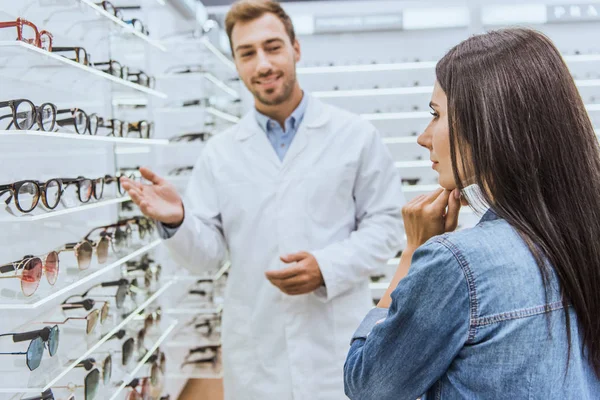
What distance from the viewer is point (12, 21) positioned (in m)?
1.49

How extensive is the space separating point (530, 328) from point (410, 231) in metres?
0.38

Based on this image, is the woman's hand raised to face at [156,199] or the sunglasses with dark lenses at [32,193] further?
the woman's hand raised to face at [156,199]

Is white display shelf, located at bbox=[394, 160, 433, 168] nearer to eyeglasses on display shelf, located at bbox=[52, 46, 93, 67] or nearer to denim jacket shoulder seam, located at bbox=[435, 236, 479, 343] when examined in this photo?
eyeglasses on display shelf, located at bbox=[52, 46, 93, 67]

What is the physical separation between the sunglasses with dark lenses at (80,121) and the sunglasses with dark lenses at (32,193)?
0.22 metres

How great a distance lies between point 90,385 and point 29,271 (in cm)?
59

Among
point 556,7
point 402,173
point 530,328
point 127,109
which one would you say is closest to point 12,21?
point 127,109

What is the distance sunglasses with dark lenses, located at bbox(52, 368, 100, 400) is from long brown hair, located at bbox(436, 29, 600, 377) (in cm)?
148

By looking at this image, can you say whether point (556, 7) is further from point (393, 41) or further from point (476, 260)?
point (476, 260)

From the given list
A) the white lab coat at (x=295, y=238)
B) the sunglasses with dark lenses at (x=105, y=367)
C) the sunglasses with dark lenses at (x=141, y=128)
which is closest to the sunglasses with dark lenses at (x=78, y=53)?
the sunglasses with dark lenses at (x=141, y=128)

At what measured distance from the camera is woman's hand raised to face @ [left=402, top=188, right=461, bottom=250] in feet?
3.90

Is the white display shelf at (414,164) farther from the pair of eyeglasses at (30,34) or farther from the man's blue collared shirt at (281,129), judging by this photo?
the pair of eyeglasses at (30,34)

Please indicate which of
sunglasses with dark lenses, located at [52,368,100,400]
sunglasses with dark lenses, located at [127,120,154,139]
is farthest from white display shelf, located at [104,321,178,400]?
sunglasses with dark lenses, located at [127,120,154,139]

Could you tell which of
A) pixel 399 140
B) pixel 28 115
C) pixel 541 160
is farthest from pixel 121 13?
pixel 399 140

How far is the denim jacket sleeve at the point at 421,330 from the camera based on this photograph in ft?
3.02
